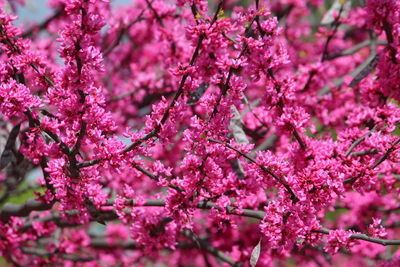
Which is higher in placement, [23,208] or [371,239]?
[23,208]

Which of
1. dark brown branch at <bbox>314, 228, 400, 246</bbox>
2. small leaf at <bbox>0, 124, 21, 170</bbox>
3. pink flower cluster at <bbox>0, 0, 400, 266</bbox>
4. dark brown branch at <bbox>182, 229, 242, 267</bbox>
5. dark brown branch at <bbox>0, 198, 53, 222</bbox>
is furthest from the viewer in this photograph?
dark brown branch at <bbox>182, 229, 242, 267</bbox>

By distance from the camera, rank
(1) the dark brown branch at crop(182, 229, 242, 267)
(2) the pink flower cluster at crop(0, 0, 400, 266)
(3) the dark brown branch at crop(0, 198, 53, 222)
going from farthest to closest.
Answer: (1) the dark brown branch at crop(182, 229, 242, 267) < (3) the dark brown branch at crop(0, 198, 53, 222) < (2) the pink flower cluster at crop(0, 0, 400, 266)

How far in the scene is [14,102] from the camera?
8.55ft

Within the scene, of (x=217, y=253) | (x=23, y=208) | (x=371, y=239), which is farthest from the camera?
(x=217, y=253)

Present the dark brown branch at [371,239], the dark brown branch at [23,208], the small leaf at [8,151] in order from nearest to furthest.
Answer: the dark brown branch at [371,239]
the small leaf at [8,151]
the dark brown branch at [23,208]

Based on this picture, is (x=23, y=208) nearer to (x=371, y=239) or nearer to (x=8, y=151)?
(x=8, y=151)

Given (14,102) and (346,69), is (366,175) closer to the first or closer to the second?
(14,102)

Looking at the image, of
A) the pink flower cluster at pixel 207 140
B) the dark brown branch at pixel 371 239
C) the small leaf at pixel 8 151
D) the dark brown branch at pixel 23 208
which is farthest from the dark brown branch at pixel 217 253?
the small leaf at pixel 8 151

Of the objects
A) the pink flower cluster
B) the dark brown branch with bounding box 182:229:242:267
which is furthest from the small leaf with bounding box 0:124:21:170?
the dark brown branch with bounding box 182:229:242:267

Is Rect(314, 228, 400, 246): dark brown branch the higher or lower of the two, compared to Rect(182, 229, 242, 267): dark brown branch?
lower

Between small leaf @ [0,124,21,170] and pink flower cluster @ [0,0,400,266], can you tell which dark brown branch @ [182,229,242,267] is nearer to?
pink flower cluster @ [0,0,400,266]

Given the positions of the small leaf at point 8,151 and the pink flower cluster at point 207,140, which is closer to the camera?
the pink flower cluster at point 207,140

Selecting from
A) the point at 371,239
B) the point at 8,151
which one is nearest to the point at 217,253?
the point at 371,239

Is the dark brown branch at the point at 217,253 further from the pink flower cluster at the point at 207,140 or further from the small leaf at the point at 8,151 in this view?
the small leaf at the point at 8,151
